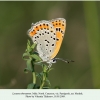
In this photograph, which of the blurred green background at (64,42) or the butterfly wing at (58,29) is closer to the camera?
the butterfly wing at (58,29)

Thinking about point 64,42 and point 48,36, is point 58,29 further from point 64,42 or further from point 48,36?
point 64,42

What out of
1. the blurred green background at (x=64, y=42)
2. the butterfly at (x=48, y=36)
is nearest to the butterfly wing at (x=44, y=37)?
the butterfly at (x=48, y=36)

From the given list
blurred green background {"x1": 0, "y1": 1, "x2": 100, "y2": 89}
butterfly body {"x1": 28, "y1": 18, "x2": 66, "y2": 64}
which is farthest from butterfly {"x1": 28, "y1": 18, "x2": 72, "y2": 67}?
blurred green background {"x1": 0, "y1": 1, "x2": 100, "y2": 89}

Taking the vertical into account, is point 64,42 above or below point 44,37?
below

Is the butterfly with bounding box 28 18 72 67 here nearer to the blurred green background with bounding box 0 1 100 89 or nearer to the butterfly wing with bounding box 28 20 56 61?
the butterfly wing with bounding box 28 20 56 61

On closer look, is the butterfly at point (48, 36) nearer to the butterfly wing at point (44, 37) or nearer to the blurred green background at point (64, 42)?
the butterfly wing at point (44, 37)

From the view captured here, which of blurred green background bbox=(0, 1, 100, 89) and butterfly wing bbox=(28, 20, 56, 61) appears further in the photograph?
blurred green background bbox=(0, 1, 100, 89)

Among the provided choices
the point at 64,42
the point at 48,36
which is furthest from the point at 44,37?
the point at 64,42
